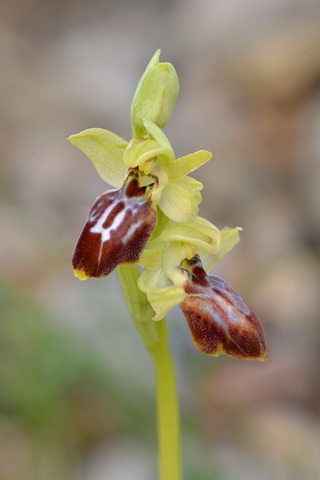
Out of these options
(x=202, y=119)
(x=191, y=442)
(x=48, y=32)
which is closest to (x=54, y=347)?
(x=191, y=442)

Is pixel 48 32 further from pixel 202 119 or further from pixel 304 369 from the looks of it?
pixel 304 369

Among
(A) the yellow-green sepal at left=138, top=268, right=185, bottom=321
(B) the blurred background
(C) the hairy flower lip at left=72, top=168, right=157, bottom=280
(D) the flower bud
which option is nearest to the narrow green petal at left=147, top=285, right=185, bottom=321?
(A) the yellow-green sepal at left=138, top=268, right=185, bottom=321

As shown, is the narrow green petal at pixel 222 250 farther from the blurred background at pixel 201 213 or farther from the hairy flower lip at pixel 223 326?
the blurred background at pixel 201 213

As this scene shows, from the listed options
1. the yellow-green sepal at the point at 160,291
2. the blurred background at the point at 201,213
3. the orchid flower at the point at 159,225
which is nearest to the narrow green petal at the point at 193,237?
the orchid flower at the point at 159,225

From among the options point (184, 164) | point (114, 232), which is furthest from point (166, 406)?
point (184, 164)

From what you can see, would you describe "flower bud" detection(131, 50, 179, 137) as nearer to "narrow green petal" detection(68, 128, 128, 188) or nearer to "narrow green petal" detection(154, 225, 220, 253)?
"narrow green petal" detection(68, 128, 128, 188)

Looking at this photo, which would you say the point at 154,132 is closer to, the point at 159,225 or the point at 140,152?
the point at 140,152
